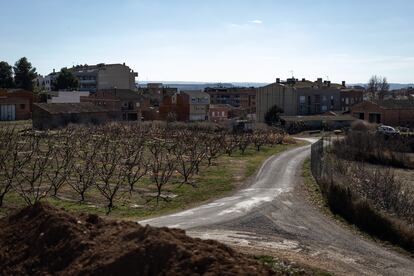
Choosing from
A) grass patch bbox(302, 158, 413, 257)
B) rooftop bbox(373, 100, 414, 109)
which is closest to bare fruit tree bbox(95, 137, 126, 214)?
grass patch bbox(302, 158, 413, 257)

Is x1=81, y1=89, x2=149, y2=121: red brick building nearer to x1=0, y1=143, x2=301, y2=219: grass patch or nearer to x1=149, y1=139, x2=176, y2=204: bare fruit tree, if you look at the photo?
x1=149, y1=139, x2=176, y2=204: bare fruit tree

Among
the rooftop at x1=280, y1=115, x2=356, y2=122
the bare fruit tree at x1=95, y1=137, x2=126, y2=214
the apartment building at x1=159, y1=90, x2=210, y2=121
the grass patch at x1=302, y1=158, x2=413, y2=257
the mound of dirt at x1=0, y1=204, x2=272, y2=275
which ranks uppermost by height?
the apartment building at x1=159, y1=90, x2=210, y2=121

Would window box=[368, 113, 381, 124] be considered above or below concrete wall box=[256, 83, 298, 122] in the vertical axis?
below

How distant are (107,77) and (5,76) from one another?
30059 millimetres

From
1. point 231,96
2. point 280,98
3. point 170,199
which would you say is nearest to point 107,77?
point 231,96

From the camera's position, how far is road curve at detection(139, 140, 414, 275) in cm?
1608

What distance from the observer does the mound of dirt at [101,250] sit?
10094 millimetres

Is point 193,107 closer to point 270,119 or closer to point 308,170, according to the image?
point 270,119

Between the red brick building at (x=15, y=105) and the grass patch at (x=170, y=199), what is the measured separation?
48030 millimetres

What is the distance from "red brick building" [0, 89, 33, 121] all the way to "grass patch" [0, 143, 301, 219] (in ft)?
158

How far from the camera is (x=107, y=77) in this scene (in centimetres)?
12294

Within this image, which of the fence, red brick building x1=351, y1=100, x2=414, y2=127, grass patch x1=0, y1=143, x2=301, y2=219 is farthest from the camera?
red brick building x1=351, y1=100, x2=414, y2=127

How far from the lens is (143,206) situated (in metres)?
24.0

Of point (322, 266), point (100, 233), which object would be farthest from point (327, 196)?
point (100, 233)
